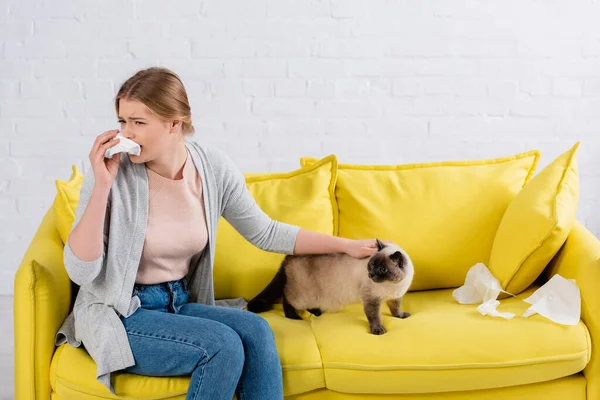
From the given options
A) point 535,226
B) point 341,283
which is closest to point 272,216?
point 341,283

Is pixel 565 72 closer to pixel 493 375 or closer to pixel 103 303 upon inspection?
pixel 493 375

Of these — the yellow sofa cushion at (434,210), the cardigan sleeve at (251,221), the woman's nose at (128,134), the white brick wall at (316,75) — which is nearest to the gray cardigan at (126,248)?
the cardigan sleeve at (251,221)

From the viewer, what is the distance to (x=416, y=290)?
2.45m

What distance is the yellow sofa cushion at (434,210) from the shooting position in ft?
7.84

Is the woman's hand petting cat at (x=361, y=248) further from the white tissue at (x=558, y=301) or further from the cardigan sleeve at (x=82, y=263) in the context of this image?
the cardigan sleeve at (x=82, y=263)

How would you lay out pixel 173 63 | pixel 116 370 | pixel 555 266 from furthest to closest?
pixel 173 63
pixel 555 266
pixel 116 370

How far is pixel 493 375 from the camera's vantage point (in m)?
1.94

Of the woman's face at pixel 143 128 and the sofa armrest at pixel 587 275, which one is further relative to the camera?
the sofa armrest at pixel 587 275

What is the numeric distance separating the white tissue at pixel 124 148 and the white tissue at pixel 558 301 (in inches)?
46.1

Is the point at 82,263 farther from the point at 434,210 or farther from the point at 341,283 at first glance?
the point at 434,210

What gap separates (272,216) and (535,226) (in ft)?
2.72

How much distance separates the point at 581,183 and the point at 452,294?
146cm

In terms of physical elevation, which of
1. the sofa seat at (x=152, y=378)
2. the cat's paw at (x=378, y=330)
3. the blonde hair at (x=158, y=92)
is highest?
the blonde hair at (x=158, y=92)

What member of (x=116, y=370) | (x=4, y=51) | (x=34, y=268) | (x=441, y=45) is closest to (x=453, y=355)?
(x=116, y=370)
